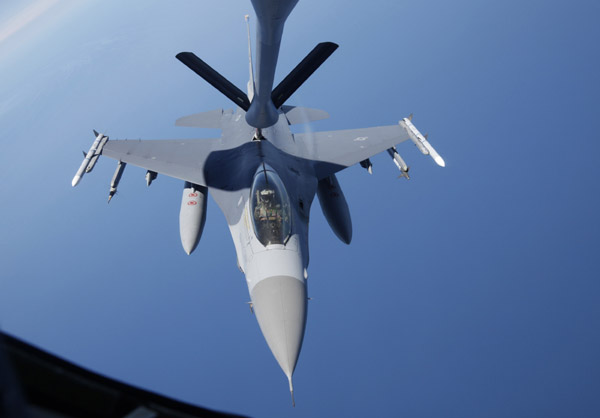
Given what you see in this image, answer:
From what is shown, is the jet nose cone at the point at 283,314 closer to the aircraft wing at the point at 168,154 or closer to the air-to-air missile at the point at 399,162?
the aircraft wing at the point at 168,154

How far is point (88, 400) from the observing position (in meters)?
1.88

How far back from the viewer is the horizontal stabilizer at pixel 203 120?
1402 cm

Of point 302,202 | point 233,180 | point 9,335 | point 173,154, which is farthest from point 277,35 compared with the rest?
point 173,154

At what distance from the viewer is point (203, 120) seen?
14.2 meters

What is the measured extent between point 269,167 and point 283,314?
3224mm

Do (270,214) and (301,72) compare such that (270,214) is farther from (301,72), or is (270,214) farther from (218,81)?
(218,81)

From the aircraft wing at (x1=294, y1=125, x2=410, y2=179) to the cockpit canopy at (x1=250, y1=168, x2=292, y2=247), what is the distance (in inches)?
138

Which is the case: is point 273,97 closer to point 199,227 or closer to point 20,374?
point 199,227

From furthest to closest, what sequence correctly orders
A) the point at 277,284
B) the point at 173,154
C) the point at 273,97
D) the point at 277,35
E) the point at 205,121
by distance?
the point at 205,121 → the point at 173,154 → the point at 273,97 → the point at 277,284 → the point at 277,35

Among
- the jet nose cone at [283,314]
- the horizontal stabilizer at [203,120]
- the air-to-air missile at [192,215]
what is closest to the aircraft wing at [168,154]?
the air-to-air missile at [192,215]

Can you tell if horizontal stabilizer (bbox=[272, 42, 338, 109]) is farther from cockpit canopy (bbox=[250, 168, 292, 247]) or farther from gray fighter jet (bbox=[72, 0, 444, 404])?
cockpit canopy (bbox=[250, 168, 292, 247])

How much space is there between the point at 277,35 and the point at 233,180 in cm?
456

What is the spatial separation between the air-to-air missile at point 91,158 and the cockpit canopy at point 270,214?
17.6 ft

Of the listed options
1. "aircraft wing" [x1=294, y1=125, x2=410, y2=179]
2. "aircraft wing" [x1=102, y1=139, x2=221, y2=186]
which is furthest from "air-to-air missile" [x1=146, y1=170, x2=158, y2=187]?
"aircraft wing" [x1=294, y1=125, x2=410, y2=179]
